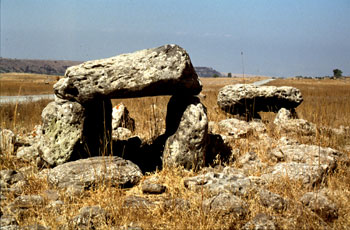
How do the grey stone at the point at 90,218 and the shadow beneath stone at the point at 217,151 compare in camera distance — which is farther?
the shadow beneath stone at the point at 217,151

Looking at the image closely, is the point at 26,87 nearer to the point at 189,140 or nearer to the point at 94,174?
the point at 94,174

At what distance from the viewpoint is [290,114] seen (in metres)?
9.48

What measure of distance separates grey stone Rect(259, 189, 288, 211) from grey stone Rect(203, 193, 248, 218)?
350mm

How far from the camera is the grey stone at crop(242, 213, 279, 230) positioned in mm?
3676

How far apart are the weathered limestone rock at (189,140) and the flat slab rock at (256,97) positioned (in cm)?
400

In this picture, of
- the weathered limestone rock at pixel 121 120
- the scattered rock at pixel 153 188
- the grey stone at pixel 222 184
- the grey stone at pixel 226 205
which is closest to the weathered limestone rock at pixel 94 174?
the scattered rock at pixel 153 188

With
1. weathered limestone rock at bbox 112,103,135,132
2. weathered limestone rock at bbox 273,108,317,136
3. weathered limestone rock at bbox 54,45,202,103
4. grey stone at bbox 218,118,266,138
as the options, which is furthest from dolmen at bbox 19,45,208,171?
weathered limestone rock at bbox 273,108,317,136

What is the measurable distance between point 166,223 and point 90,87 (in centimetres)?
290

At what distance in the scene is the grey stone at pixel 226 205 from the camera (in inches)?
158

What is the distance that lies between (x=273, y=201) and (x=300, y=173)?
4.16ft

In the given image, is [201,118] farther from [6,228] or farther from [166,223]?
[6,228]

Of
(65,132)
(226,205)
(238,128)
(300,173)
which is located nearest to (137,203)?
(226,205)

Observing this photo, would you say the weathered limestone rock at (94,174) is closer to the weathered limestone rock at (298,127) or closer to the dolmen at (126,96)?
the dolmen at (126,96)

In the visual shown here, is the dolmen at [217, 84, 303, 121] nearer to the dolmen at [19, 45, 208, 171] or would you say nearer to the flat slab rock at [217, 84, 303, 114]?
the flat slab rock at [217, 84, 303, 114]
